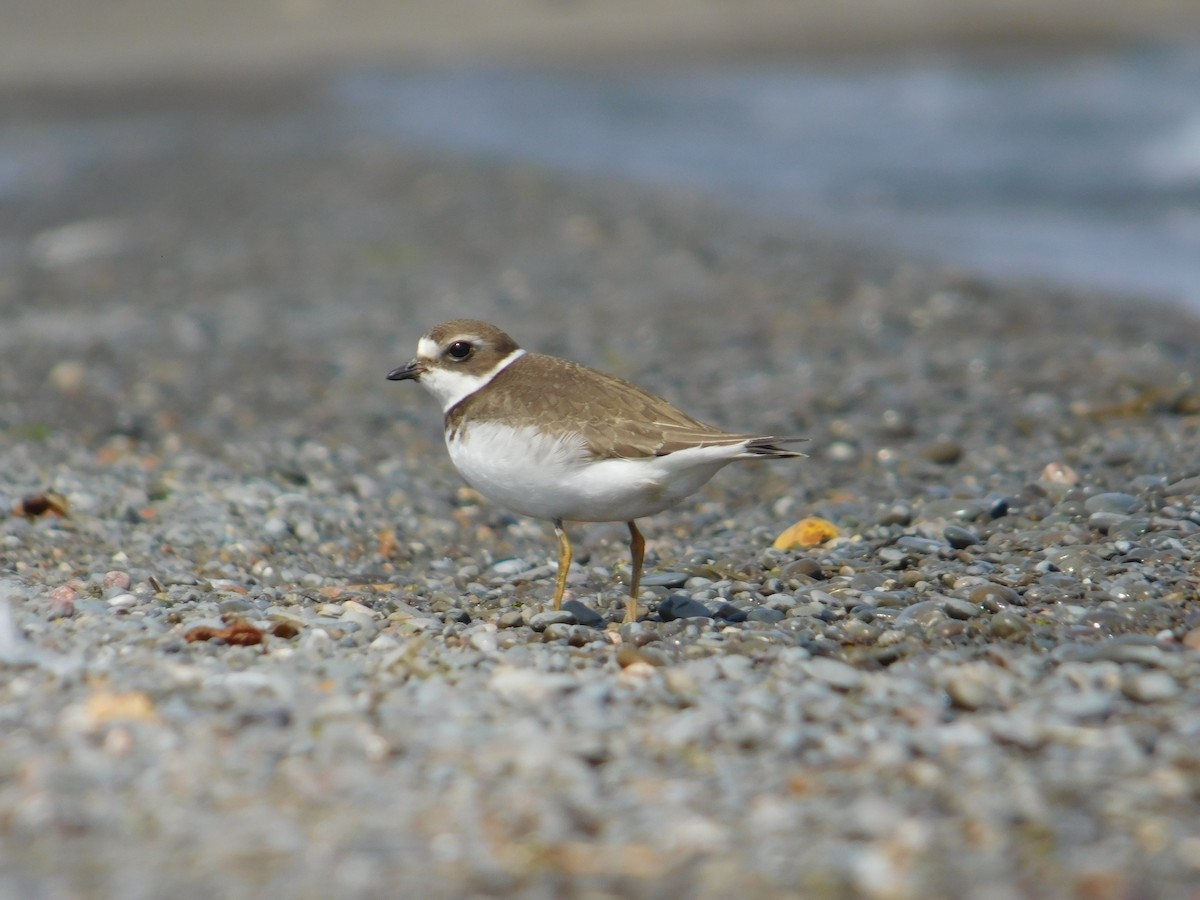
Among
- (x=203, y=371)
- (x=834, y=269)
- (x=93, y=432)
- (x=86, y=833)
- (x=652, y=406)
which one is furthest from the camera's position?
(x=834, y=269)

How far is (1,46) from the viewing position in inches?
985

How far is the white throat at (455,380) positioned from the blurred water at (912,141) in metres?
7.45

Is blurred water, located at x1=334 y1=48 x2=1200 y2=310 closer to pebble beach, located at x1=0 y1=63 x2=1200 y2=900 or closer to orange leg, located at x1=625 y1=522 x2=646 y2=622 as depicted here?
pebble beach, located at x1=0 y1=63 x2=1200 y2=900

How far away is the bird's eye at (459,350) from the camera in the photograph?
18.5 ft

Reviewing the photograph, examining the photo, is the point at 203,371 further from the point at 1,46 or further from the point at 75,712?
the point at 1,46

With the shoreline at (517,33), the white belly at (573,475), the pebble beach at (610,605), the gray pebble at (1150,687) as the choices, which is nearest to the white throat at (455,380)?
the white belly at (573,475)

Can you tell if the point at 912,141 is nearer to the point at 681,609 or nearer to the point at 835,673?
the point at 681,609

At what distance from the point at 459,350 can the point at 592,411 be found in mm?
795

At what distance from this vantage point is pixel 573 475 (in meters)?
5.04

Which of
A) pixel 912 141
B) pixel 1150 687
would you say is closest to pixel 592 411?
pixel 1150 687

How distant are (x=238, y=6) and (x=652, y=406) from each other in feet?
78.8

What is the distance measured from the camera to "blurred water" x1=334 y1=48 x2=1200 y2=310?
45.4ft

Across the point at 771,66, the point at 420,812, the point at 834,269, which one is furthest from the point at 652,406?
the point at 771,66

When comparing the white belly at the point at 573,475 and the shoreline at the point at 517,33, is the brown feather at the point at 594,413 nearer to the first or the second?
the white belly at the point at 573,475
